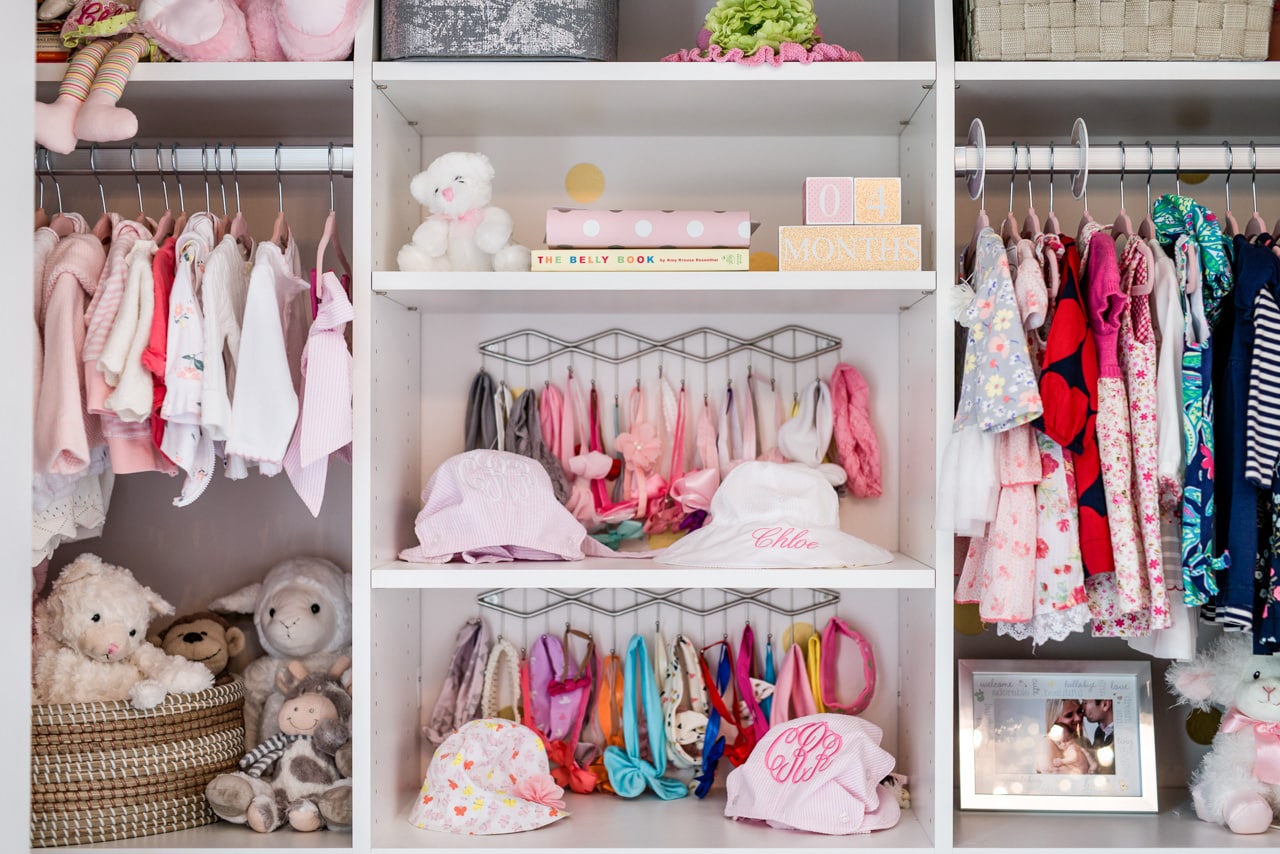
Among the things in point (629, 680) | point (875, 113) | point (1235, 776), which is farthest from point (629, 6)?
point (1235, 776)

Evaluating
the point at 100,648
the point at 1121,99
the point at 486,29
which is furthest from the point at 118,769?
the point at 1121,99

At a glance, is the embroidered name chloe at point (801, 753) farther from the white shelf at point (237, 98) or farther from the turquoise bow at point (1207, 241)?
the white shelf at point (237, 98)

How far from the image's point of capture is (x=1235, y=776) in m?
1.87

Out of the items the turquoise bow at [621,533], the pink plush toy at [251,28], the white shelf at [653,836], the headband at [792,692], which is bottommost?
the white shelf at [653,836]

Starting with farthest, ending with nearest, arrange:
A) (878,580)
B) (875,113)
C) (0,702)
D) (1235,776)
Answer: (875,113)
(1235,776)
(878,580)
(0,702)

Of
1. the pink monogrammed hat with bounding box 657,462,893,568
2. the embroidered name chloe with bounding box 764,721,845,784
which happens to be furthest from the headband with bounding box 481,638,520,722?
the embroidered name chloe with bounding box 764,721,845,784

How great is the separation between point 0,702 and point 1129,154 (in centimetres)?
181

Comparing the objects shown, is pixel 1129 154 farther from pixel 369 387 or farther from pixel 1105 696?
pixel 369 387

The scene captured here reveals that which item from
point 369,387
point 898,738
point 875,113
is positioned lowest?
point 898,738

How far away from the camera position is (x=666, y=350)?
2.17 m

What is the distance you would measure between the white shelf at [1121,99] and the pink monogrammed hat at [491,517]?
1014 mm

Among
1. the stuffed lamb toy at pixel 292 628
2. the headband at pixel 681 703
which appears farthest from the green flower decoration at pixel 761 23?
the stuffed lamb toy at pixel 292 628

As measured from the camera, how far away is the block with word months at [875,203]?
1776 millimetres

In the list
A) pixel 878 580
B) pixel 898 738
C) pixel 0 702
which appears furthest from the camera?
pixel 898 738
